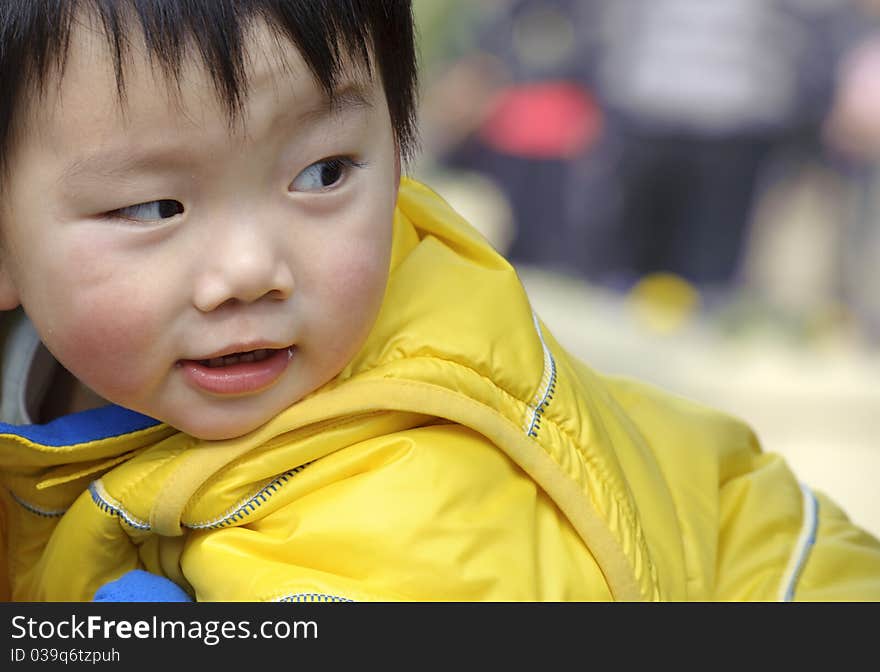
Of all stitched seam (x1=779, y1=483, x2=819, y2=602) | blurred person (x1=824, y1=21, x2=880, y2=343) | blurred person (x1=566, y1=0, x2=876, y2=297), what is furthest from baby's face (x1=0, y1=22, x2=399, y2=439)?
blurred person (x1=824, y1=21, x2=880, y2=343)

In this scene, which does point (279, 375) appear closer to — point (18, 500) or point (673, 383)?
point (18, 500)

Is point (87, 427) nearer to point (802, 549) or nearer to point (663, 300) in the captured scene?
point (802, 549)

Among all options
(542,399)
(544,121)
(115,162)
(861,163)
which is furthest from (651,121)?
(115,162)

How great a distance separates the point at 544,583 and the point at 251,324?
284 mm

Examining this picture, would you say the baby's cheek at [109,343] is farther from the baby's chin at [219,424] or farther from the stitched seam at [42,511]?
the stitched seam at [42,511]

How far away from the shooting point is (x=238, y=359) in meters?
0.95

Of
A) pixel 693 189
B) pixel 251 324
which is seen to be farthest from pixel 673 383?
pixel 251 324

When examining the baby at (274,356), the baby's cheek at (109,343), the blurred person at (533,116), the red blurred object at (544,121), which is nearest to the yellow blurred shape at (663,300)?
the blurred person at (533,116)

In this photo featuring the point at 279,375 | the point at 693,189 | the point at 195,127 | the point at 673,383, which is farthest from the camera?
the point at 693,189

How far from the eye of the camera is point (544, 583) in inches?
38.2

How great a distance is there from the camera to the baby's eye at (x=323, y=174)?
917 millimetres

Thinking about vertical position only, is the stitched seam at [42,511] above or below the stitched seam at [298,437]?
below

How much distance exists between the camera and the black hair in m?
0.84

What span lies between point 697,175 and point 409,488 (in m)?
2.83
